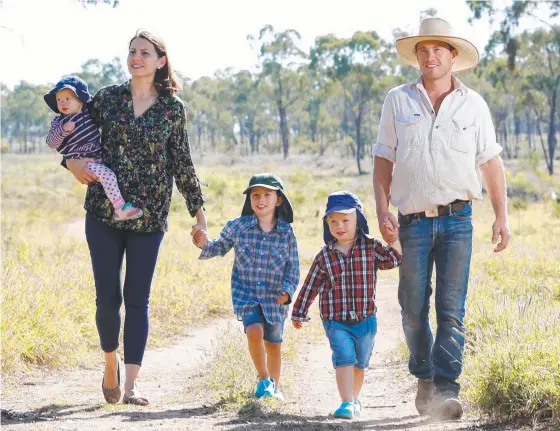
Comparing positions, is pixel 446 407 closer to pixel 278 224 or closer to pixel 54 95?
pixel 278 224

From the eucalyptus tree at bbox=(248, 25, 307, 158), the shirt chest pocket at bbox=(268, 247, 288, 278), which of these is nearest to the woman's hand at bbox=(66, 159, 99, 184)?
the shirt chest pocket at bbox=(268, 247, 288, 278)

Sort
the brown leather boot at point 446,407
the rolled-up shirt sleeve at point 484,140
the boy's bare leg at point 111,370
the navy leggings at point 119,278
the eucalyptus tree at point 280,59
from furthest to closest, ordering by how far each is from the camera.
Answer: the eucalyptus tree at point 280,59 → the boy's bare leg at point 111,370 → the navy leggings at point 119,278 → the rolled-up shirt sleeve at point 484,140 → the brown leather boot at point 446,407

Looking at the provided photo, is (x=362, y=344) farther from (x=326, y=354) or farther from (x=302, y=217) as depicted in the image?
(x=302, y=217)

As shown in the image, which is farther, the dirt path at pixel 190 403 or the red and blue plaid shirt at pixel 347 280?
the red and blue plaid shirt at pixel 347 280

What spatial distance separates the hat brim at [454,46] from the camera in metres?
5.53

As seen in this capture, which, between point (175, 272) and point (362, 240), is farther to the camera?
point (175, 272)

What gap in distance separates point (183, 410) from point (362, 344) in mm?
1152

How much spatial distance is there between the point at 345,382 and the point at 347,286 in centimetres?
56

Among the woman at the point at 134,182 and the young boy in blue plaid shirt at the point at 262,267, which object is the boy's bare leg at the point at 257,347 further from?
the woman at the point at 134,182

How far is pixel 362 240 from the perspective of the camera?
5.68 meters

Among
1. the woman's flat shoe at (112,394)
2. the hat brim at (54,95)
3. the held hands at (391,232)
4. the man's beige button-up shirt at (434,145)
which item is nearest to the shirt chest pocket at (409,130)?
the man's beige button-up shirt at (434,145)

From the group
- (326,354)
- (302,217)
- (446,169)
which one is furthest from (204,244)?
(302,217)

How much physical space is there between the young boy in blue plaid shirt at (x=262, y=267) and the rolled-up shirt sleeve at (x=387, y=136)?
0.76 m

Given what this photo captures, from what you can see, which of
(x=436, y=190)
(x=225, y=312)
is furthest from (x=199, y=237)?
(x=225, y=312)
